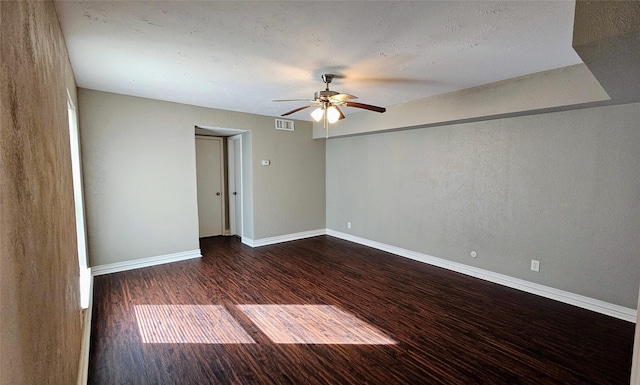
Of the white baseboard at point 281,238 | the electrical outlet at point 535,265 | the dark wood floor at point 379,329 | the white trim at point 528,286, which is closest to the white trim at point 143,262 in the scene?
the dark wood floor at point 379,329

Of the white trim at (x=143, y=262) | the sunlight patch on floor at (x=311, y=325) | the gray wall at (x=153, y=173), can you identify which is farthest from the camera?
the white trim at (x=143, y=262)

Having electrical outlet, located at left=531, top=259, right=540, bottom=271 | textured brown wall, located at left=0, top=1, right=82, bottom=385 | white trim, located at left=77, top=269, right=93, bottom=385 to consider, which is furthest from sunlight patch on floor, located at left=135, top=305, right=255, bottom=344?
electrical outlet, located at left=531, top=259, right=540, bottom=271

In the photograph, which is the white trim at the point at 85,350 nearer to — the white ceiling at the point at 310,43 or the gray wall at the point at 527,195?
the white ceiling at the point at 310,43

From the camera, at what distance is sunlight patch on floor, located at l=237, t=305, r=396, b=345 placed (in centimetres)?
257

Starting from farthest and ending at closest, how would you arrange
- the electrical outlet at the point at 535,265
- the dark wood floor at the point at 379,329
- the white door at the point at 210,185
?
the white door at the point at 210,185
the electrical outlet at the point at 535,265
the dark wood floor at the point at 379,329

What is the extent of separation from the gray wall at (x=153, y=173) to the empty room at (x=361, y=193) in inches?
1.1

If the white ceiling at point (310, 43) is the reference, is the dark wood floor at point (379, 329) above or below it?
below

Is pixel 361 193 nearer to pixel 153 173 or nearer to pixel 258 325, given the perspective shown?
pixel 258 325

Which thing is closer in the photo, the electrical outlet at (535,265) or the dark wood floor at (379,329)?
the dark wood floor at (379,329)

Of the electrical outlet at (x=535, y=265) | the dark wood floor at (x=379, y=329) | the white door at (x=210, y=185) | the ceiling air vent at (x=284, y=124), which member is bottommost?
the dark wood floor at (x=379, y=329)

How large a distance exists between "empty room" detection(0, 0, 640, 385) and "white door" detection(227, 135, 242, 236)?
22.3 inches

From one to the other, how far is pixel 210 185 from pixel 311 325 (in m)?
4.36

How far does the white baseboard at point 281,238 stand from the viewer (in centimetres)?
558

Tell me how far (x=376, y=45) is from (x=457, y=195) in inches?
105
